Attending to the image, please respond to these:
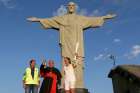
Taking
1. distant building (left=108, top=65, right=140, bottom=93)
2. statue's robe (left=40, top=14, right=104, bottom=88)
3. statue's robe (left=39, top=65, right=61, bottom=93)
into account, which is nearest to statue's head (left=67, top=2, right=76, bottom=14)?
statue's robe (left=40, top=14, right=104, bottom=88)

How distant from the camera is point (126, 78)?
15.7 metres

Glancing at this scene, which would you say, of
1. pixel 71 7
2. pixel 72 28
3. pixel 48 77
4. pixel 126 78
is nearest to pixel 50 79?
pixel 48 77

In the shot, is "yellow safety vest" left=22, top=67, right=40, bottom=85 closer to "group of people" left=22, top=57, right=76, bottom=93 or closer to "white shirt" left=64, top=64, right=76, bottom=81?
"group of people" left=22, top=57, right=76, bottom=93

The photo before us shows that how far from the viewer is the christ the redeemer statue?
58.0 ft

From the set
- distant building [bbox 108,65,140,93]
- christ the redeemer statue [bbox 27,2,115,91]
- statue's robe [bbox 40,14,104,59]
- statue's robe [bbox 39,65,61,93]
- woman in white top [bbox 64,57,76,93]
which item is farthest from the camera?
statue's robe [bbox 40,14,104,59]

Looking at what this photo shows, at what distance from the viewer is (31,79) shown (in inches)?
510

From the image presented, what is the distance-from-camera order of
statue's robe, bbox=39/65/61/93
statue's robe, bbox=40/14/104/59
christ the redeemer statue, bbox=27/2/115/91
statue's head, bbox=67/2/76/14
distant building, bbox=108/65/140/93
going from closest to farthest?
statue's robe, bbox=39/65/61/93, distant building, bbox=108/65/140/93, christ the redeemer statue, bbox=27/2/115/91, statue's robe, bbox=40/14/104/59, statue's head, bbox=67/2/76/14

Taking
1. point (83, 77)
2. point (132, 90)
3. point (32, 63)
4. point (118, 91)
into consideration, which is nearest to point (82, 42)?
point (83, 77)

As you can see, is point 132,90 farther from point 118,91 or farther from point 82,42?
point 82,42

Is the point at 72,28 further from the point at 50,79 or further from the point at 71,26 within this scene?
the point at 50,79

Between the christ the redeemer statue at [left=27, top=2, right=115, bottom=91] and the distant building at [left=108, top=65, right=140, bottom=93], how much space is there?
1.66 m

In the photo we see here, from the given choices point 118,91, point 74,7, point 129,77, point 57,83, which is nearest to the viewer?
point 57,83

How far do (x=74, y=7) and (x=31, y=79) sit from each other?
259 inches

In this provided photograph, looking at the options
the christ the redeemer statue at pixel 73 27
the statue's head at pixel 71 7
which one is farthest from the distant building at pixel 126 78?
the statue's head at pixel 71 7
